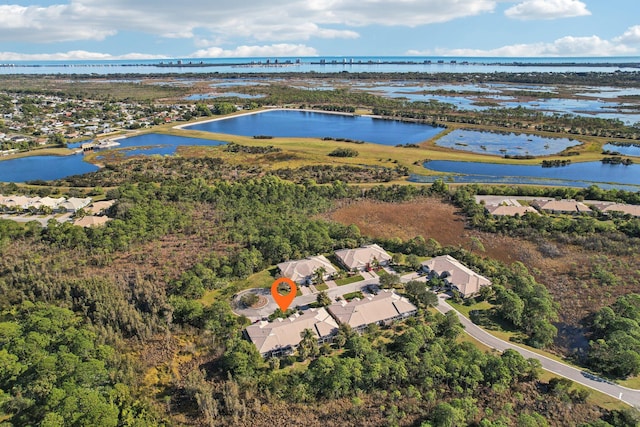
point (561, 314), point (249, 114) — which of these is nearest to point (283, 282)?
point (561, 314)

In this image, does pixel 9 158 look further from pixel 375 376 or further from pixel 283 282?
pixel 375 376

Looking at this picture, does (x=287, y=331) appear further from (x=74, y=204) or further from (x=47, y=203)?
(x=47, y=203)

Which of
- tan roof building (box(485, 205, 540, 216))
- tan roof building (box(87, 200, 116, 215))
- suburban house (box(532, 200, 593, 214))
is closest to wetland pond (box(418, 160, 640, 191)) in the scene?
suburban house (box(532, 200, 593, 214))

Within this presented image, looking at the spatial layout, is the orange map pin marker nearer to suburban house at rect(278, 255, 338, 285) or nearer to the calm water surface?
suburban house at rect(278, 255, 338, 285)

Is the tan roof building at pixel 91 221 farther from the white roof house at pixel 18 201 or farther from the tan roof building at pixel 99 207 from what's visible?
the white roof house at pixel 18 201

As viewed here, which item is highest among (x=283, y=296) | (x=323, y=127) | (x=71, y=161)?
(x=323, y=127)

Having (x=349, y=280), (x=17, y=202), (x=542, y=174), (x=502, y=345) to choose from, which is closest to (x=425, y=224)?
(x=349, y=280)

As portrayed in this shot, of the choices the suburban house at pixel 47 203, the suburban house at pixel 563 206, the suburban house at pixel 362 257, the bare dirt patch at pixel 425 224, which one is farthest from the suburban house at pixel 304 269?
the suburban house at pixel 47 203

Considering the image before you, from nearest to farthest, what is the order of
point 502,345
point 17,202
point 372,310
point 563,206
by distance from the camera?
point 502,345, point 372,310, point 563,206, point 17,202

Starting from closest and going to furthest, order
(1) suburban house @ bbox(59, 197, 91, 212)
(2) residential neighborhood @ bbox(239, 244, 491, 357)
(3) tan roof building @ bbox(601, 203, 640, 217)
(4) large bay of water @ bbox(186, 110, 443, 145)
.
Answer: (2) residential neighborhood @ bbox(239, 244, 491, 357) → (3) tan roof building @ bbox(601, 203, 640, 217) → (1) suburban house @ bbox(59, 197, 91, 212) → (4) large bay of water @ bbox(186, 110, 443, 145)
